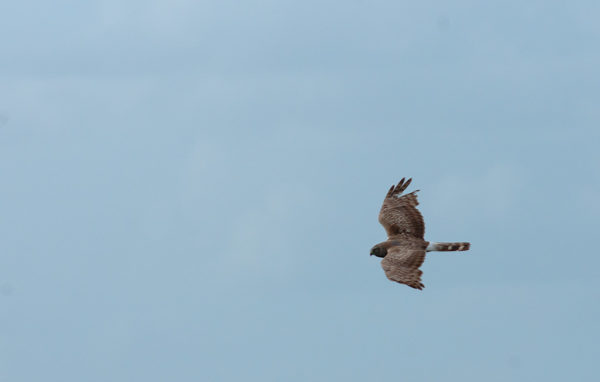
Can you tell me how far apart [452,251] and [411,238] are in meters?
2.06

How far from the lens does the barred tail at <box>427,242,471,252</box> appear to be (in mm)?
48156

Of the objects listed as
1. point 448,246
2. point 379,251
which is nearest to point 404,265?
point 379,251

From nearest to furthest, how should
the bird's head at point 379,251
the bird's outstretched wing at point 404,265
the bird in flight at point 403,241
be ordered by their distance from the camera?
the bird's outstretched wing at point 404,265, the bird in flight at point 403,241, the bird's head at point 379,251

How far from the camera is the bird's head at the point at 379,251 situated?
48.1m

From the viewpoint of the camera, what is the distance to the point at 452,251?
4831 cm

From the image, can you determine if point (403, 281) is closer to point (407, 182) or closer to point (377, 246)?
point (377, 246)

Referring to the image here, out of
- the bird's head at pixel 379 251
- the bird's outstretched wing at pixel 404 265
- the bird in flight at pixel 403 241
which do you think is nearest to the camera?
the bird's outstretched wing at pixel 404 265

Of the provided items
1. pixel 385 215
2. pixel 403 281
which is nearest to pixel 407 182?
pixel 385 215

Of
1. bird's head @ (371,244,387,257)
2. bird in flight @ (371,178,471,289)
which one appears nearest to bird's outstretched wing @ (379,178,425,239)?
bird in flight @ (371,178,471,289)

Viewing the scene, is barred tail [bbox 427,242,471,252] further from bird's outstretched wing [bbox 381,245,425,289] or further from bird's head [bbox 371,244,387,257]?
bird's head [bbox 371,244,387,257]

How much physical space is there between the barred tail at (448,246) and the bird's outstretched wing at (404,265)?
808 mm

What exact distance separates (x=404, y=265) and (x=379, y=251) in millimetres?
3298

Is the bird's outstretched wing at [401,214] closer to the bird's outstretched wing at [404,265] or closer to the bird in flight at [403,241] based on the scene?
the bird in flight at [403,241]

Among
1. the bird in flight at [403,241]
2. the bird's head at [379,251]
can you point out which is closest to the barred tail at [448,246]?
the bird in flight at [403,241]
